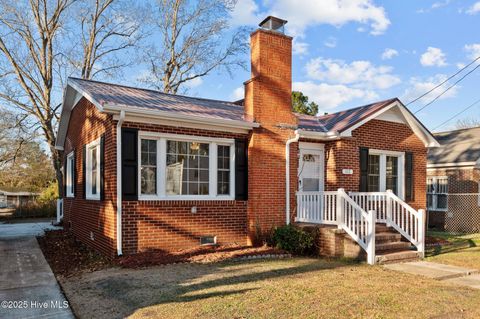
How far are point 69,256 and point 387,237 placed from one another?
26.2 feet

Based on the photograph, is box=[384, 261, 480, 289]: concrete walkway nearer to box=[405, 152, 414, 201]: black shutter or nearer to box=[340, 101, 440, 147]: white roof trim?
box=[340, 101, 440, 147]: white roof trim

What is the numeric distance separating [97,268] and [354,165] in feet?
24.8

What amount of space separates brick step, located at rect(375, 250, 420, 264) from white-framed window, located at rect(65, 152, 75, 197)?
33.3ft

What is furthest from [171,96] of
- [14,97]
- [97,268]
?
[14,97]

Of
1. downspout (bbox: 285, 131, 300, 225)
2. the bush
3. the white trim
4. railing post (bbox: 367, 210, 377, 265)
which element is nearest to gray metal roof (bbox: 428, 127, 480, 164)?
the white trim

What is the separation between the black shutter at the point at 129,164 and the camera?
8.39m

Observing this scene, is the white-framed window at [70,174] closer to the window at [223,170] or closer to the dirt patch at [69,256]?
the dirt patch at [69,256]

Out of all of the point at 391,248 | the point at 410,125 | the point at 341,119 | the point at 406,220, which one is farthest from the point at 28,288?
the point at 410,125

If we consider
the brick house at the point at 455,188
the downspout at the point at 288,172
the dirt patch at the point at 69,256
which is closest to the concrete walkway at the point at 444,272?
the downspout at the point at 288,172

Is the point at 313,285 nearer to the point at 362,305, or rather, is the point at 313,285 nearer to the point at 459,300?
the point at 362,305

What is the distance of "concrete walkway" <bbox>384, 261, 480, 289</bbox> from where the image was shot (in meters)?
7.06

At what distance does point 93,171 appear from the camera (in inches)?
413

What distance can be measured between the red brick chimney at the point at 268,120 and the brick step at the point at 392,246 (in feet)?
8.15

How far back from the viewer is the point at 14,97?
23.3 metres
